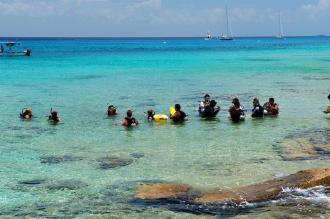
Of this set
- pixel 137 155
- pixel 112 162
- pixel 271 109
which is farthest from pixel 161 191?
pixel 271 109

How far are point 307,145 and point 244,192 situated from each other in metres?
5.78

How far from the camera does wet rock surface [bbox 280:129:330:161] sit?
14986 mm

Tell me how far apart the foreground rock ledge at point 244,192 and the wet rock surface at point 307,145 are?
3.37m

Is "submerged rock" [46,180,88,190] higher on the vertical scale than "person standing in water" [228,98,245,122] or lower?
lower

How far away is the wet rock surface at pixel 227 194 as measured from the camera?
10.6 m

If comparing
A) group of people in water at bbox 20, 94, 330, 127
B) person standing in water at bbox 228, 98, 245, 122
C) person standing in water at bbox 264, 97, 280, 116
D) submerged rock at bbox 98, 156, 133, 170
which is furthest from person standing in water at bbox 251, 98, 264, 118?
submerged rock at bbox 98, 156, 133, 170

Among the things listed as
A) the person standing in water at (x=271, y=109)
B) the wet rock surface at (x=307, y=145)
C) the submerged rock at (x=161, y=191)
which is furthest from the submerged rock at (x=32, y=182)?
the person standing in water at (x=271, y=109)

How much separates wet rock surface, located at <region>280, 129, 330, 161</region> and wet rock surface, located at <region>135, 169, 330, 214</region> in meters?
3.41

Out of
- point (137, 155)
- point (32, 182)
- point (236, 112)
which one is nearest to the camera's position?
point (32, 182)

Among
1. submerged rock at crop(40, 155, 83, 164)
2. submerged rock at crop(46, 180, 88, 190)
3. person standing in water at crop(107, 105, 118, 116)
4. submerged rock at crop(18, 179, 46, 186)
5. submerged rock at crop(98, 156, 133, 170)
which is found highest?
person standing in water at crop(107, 105, 118, 116)

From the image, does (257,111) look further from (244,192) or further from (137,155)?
(244,192)

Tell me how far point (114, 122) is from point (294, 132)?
24.3ft

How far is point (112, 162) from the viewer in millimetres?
15047

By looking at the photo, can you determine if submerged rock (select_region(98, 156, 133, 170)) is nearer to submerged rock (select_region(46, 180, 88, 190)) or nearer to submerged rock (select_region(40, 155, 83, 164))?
submerged rock (select_region(40, 155, 83, 164))
